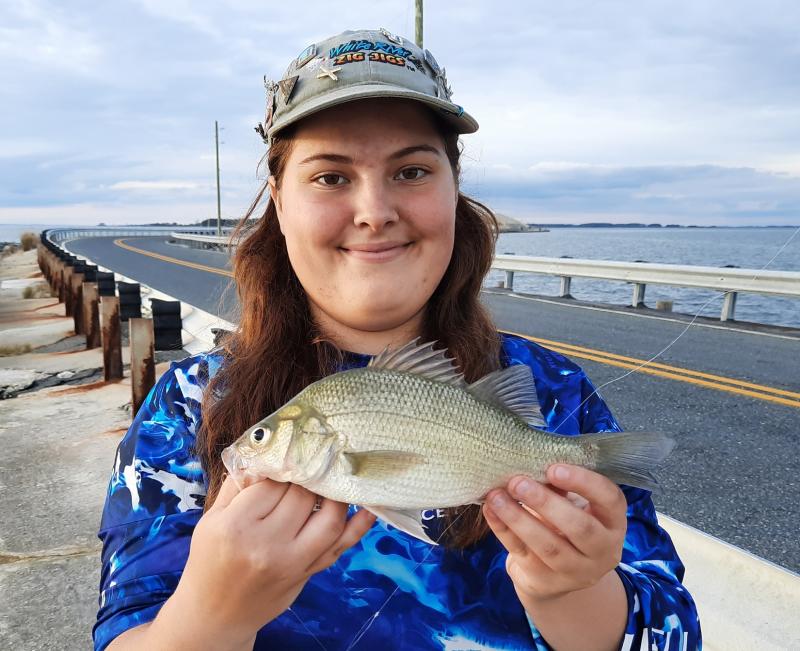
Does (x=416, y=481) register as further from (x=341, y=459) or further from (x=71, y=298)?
(x=71, y=298)

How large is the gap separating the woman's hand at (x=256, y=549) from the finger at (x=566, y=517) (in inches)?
16.0

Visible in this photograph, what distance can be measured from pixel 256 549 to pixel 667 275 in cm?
1323

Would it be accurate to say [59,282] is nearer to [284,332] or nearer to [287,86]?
[284,332]

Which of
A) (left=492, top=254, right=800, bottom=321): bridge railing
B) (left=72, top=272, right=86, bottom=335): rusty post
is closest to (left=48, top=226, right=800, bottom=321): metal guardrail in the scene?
(left=492, top=254, right=800, bottom=321): bridge railing

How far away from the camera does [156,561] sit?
5.77 ft

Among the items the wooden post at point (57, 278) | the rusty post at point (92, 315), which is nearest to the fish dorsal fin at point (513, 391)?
the rusty post at point (92, 315)

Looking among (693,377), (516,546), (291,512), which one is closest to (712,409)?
(693,377)

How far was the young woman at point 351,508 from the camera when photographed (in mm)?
1573

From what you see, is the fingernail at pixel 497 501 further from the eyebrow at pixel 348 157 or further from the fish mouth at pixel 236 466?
the eyebrow at pixel 348 157

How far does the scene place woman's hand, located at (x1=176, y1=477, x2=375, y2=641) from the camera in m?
1.46

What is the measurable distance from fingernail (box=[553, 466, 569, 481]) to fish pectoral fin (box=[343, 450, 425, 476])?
0.36m

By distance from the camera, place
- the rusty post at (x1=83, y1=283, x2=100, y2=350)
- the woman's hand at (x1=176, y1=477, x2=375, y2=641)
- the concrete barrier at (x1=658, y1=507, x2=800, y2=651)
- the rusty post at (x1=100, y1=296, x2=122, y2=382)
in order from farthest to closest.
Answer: the rusty post at (x1=83, y1=283, x2=100, y2=350)
the rusty post at (x1=100, y1=296, x2=122, y2=382)
the concrete barrier at (x1=658, y1=507, x2=800, y2=651)
the woman's hand at (x1=176, y1=477, x2=375, y2=641)

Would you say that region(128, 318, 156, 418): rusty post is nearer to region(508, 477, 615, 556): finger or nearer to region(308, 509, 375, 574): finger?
region(308, 509, 375, 574): finger

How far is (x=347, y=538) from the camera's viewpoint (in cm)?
156
